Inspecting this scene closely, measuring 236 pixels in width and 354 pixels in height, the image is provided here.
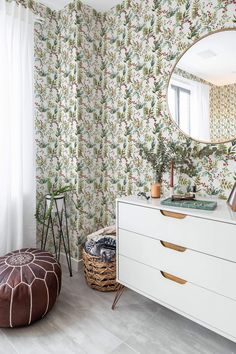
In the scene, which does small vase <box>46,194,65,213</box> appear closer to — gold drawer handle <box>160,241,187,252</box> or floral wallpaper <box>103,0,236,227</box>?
floral wallpaper <box>103,0,236,227</box>

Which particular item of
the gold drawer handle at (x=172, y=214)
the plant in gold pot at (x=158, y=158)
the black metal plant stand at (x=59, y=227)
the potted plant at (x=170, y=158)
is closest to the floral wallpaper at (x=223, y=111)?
the potted plant at (x=170, y=158)

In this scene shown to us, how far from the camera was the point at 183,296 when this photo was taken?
1.59m

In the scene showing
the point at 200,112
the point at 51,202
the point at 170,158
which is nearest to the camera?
the point at 200,112

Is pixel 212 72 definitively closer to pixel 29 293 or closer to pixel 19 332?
pixel 29 293

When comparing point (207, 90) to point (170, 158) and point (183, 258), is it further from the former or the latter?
point (183, 258)

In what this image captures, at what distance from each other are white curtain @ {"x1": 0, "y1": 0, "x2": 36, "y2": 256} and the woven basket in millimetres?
676

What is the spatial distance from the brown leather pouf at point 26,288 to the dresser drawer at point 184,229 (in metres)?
0.64

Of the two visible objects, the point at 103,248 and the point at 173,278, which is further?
the point at 103,248

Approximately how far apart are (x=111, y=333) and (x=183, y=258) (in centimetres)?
71

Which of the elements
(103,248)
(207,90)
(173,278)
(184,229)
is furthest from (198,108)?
(103,248)

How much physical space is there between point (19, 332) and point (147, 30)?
2.50 metres

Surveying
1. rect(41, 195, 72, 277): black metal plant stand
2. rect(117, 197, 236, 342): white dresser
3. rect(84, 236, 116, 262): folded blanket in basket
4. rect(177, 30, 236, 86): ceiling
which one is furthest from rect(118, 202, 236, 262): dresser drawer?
Answer: rect(177, 30, 236, 86): ceiling

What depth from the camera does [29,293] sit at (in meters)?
1.68

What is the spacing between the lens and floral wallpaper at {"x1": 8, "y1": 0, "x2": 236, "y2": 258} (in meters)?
2.14
